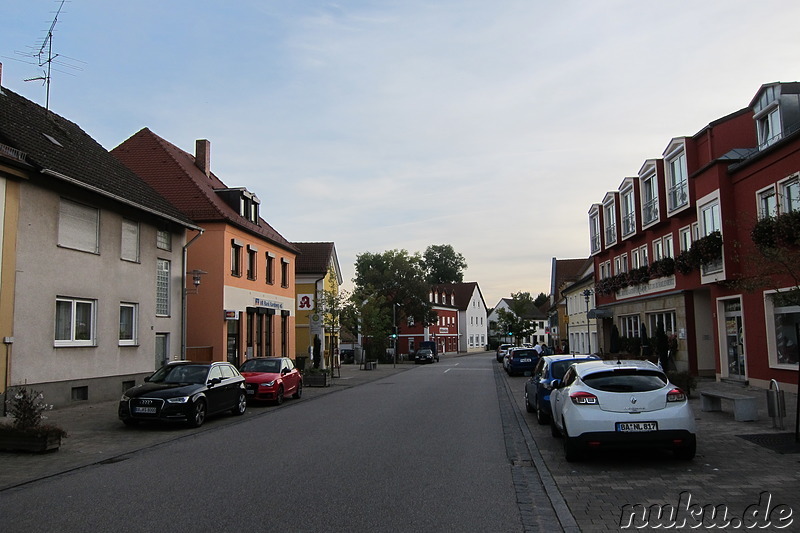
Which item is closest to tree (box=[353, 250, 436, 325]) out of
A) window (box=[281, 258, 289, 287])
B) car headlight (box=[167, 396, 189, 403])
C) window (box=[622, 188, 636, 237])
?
window (box=[281, 258, 289, 287])

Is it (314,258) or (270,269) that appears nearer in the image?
(270,269)

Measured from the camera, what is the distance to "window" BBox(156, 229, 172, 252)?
23.9 m

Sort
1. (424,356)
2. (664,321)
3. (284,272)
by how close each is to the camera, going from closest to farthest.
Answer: (664,321) < (284,272) < (424,356)

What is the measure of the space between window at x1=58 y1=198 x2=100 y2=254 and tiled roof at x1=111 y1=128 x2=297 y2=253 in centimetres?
938

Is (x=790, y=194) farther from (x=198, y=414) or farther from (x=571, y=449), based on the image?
(x=198, y=414)

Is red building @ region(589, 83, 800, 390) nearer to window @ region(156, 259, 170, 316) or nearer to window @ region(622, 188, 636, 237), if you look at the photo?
window @ region(622, 188, 636, 237)

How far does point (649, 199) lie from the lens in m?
32.0

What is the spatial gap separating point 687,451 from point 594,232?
35690 millimetres

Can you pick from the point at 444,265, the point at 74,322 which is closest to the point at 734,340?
the point at 74,322

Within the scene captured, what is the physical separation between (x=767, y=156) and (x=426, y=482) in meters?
15.9

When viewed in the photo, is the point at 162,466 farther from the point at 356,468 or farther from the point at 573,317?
the point at 573,317

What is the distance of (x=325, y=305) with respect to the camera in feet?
125

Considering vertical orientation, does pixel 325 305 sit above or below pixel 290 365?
above

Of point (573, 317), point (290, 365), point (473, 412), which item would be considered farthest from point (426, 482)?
point (573, 317)
